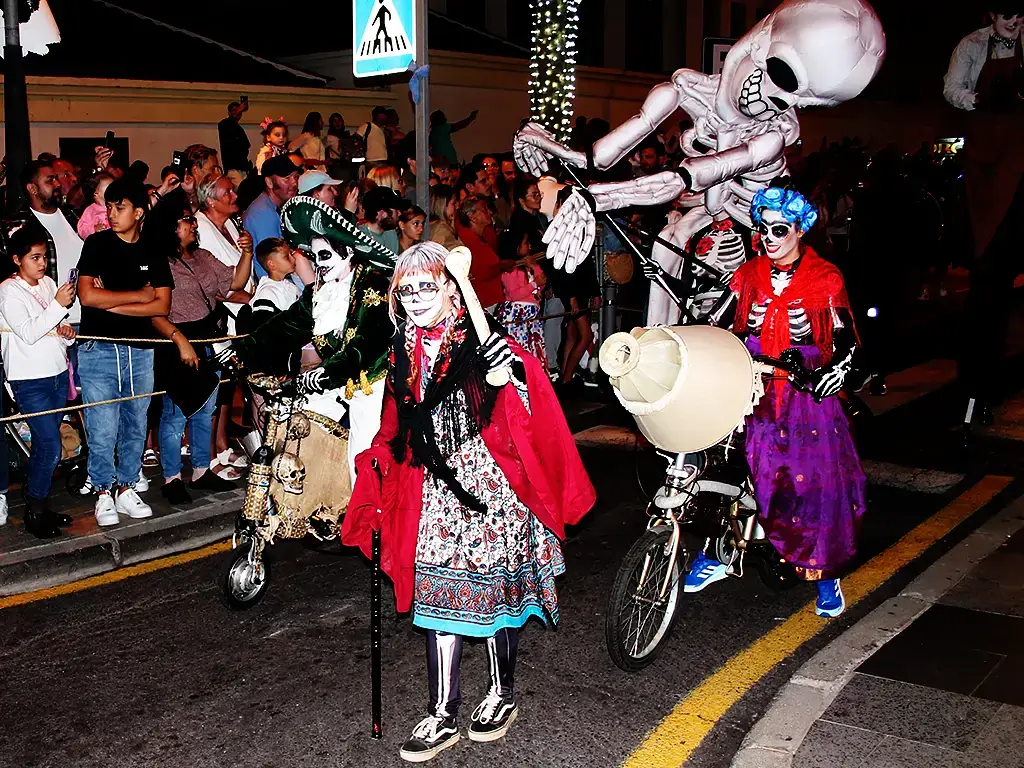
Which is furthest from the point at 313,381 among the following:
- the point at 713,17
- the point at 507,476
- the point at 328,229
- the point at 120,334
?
the point at 713,17

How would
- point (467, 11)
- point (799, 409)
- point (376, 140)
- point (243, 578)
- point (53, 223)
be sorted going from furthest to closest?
1. point (467, 11)
2. point (376, 140)
3. point (53, 223)
4. point (243, 578)
5. point (799, 409)

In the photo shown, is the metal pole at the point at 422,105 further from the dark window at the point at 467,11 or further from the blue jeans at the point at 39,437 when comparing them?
the dark window at the point at 467,11

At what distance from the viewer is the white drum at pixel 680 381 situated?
4.68 metres

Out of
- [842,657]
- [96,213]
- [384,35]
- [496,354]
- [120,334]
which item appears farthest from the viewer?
[96,213]

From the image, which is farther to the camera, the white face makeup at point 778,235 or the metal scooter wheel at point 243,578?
the metal scooter wheel at point 243,578

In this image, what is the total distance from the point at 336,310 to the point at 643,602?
2.00m

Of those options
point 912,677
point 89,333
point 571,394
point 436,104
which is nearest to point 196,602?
point 89,333

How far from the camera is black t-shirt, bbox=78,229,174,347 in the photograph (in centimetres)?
696

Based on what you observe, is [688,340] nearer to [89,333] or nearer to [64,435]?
[89,333]

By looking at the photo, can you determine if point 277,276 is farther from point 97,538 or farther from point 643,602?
point 643,602

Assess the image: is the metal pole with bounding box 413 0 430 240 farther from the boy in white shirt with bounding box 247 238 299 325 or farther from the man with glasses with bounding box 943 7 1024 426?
the man with glasses with bounding box 943 7 1024 426

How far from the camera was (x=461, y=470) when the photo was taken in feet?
14.8

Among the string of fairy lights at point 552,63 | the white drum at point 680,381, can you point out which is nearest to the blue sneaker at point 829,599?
the white drum at point 680,381

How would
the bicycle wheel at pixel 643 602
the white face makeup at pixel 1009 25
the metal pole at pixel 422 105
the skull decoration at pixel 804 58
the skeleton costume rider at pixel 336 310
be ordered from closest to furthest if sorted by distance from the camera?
1. the bicycle wheel at pixel 643 602
2. the skeleton costume rider at pixel 336 310
3. the skull decoration at pixel 804 58
4. the metal pole at pixel 422 105
5. the white face makeup at pixel 1009 25
